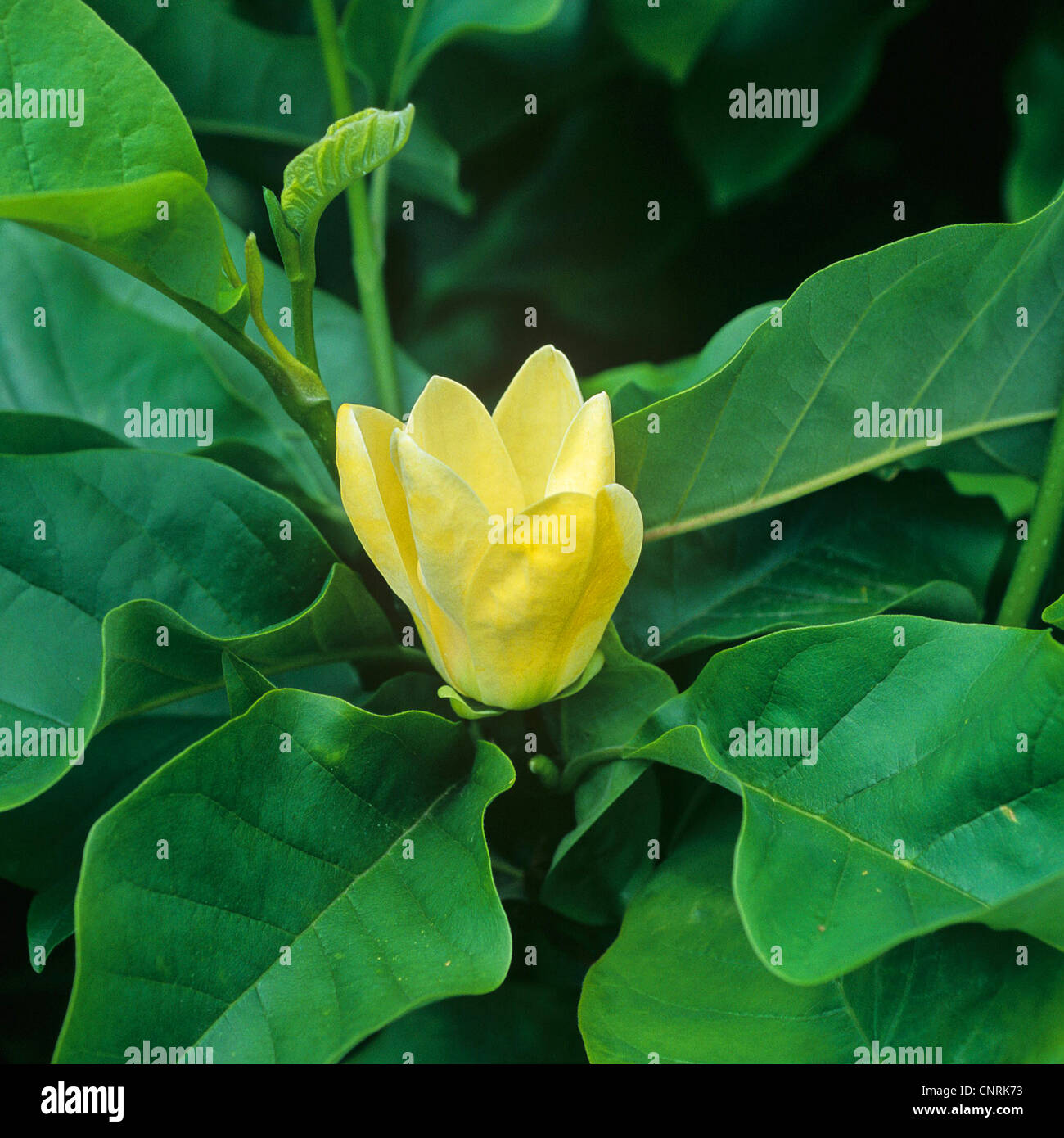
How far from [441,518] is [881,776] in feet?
0.88

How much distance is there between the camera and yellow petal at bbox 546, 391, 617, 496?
1.77 ft

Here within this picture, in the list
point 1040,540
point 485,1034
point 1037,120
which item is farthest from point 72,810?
point 1037,120

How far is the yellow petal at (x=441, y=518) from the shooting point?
494 millimetres

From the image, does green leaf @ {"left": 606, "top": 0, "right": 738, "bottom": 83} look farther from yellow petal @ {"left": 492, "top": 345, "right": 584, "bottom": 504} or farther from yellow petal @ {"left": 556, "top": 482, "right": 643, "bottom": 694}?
yellow petal @ {"left": 556, "top": 482, "right": 643, "bottom": 694}

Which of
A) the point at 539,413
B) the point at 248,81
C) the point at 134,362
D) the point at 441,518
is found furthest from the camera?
the point at 248,81

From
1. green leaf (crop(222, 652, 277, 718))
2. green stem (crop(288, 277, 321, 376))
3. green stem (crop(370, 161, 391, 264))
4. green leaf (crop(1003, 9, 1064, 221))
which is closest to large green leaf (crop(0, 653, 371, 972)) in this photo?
green leaf (crop(222, 652, 277, 718))

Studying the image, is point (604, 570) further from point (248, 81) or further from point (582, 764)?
point (248, 81)

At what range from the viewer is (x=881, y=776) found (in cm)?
54

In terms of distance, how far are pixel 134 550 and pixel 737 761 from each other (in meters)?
0.40

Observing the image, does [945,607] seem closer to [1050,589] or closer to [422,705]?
[1050,589]

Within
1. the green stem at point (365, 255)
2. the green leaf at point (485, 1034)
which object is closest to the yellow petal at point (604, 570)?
the green leaf at point (485, 1034)

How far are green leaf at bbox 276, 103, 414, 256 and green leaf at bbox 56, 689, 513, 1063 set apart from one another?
0.26m

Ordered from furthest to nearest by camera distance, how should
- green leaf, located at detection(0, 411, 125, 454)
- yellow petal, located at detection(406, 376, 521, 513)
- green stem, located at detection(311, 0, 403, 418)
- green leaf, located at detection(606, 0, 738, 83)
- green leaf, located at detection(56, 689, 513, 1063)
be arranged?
1. green leaf, located at detection(606, 0, 738, 83)
2. green stem, located at detection(311, 0, 403, 418)
3. green leaf, located at detection(0, 411, 125, 454)
4. yellow petal, located at detection(406, 376, 521, 513)
5. green leaf, located at detection(56, 689, 513, 1063)
